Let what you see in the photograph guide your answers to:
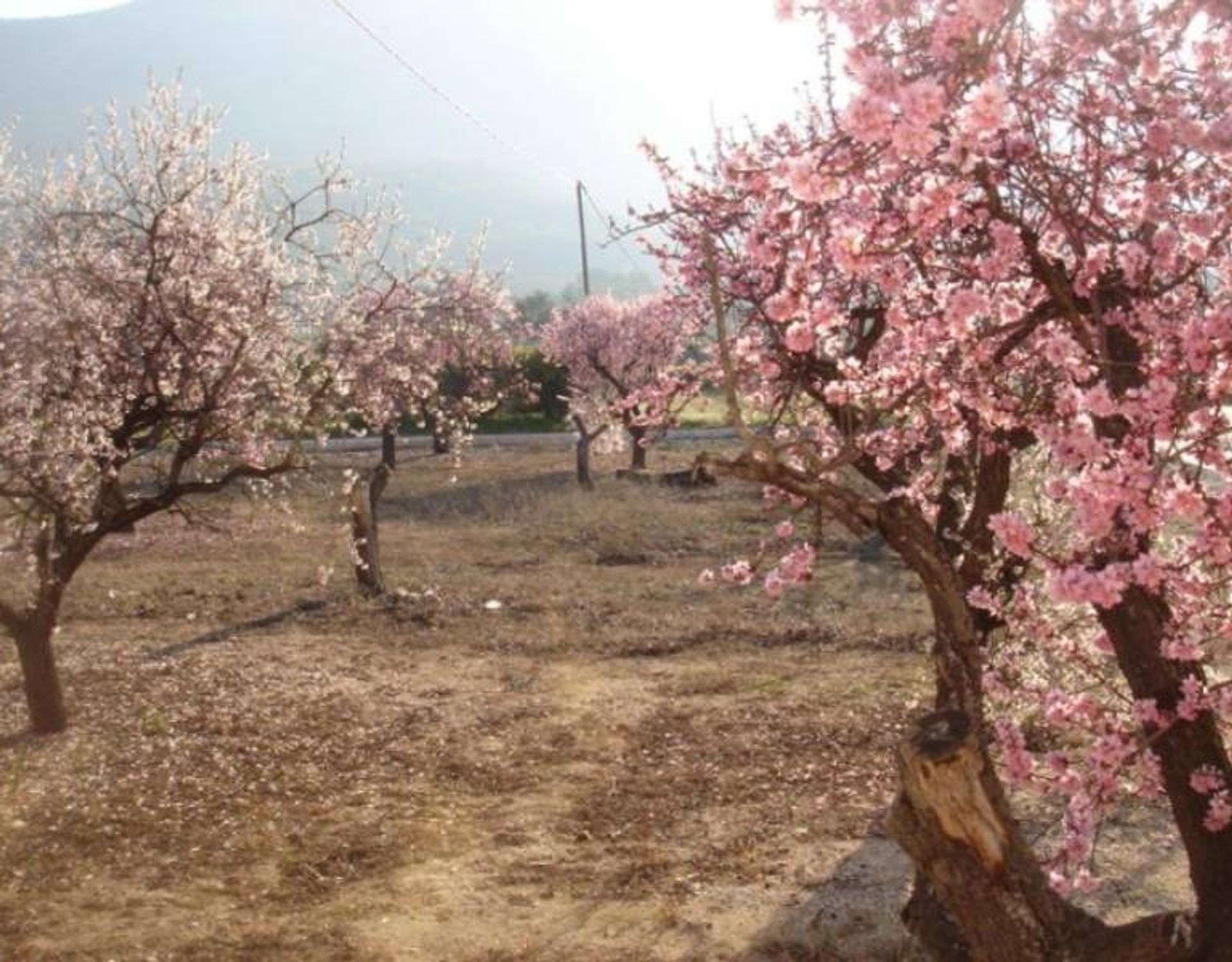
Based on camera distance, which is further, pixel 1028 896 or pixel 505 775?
pixel 505 775

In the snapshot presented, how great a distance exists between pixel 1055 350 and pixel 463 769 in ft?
25.2

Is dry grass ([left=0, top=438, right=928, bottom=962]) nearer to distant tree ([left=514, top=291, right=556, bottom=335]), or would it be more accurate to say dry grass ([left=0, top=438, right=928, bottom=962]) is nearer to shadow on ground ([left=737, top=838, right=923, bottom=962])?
shadow on ground ([left=737, top=838, right=923, bottom=962])

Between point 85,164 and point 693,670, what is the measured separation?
359 inches

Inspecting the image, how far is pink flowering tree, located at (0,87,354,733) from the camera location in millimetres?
11812

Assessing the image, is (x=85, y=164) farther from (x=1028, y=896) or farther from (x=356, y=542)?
(x=1028, y=896)

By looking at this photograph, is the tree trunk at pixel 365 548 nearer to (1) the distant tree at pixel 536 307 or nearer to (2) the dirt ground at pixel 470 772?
(2) the dirt ground at pixel 470 772

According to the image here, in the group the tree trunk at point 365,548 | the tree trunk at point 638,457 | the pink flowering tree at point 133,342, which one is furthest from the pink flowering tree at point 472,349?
the pink flowering tree at point 133,342

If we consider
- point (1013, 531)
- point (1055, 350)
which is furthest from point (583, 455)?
point (1013, 531)

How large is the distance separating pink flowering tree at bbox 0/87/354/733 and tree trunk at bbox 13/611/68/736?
0.02 metres

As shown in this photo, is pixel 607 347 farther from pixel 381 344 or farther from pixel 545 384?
pixel 381 344

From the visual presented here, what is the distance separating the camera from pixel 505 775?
11.5 m

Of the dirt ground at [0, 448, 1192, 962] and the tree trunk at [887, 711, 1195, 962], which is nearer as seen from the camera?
the tree trunk at [887, 711, 1195, 962]

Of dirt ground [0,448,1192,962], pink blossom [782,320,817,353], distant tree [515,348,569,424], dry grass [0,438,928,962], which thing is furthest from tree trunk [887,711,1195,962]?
distant tree [515,348,569,424]

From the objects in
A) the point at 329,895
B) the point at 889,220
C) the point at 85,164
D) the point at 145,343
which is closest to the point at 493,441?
the point at 85,164
